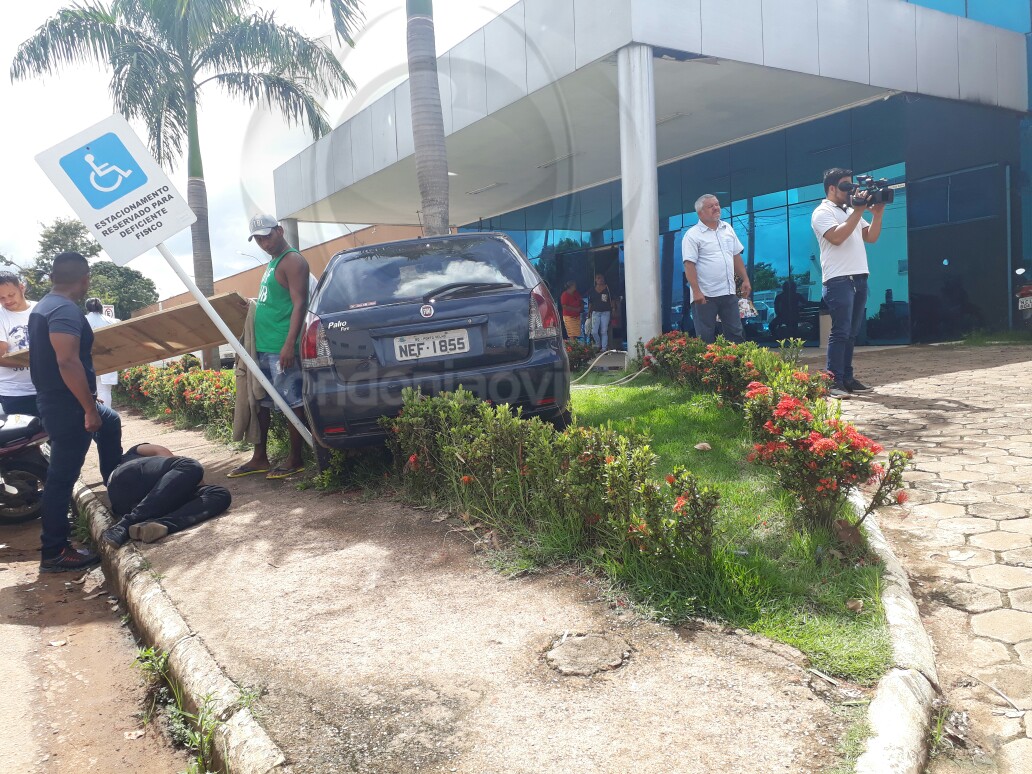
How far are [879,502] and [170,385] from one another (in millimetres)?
10502

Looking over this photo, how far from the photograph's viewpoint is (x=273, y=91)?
16172 millimetres

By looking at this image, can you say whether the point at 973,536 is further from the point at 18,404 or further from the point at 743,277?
the point at 18,404

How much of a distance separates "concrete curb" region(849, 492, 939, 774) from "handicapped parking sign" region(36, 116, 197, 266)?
493 centimetres

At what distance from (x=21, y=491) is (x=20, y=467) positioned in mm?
203

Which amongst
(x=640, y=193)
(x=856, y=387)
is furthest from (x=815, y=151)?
(x=856, y=387)

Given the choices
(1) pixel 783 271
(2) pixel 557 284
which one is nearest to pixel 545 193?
(2) pixel 557 284

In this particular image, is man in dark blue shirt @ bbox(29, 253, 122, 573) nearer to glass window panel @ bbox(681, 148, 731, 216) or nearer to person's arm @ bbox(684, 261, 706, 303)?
person's arm @ bbox(684, 261, 706, 303)

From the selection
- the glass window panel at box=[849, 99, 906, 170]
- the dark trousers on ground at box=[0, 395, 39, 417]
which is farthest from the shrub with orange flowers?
the glass window panel at box=[849, 99, 906, 170]

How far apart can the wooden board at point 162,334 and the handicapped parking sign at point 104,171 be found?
40.1 inches

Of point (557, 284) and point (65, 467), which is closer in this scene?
point (65, 467)

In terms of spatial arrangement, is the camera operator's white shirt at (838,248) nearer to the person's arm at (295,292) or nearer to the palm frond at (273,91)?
the person's arm at (295,292)

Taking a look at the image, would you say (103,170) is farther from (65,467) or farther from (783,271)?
(783,271)

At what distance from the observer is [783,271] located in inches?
573

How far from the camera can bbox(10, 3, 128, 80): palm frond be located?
14969mm
